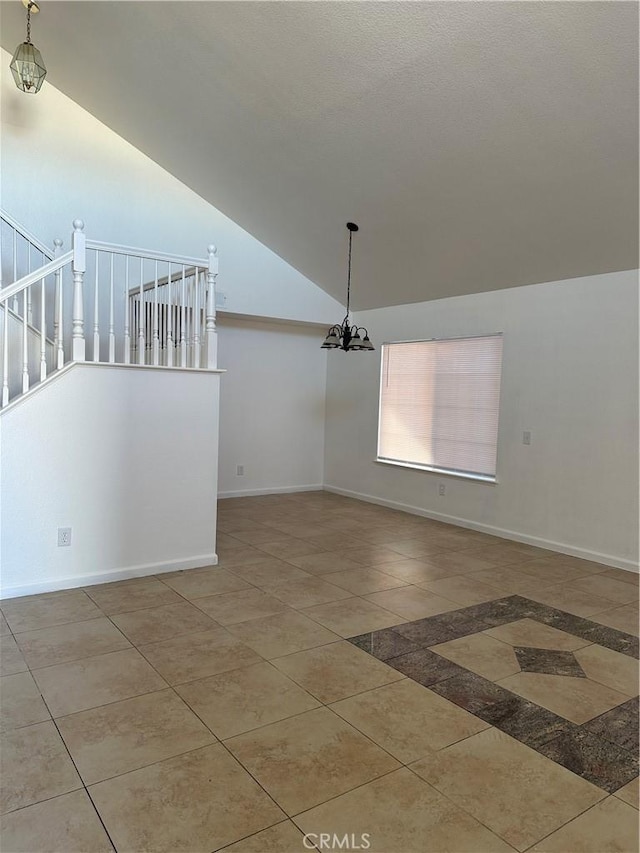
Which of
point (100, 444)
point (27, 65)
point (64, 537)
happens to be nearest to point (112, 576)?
point (64, 537)

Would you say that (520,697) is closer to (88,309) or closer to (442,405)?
(442,405)

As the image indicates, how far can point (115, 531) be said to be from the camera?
4.05m

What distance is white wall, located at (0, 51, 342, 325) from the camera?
5.43m

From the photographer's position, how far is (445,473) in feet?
20.5

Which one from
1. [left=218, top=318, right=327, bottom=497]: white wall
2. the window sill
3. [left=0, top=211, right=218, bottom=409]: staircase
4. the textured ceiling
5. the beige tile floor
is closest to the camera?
the beige tile floor

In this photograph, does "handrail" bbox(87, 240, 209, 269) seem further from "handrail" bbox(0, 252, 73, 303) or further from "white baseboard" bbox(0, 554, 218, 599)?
"white baseboard" bbox(0, 554, 218, 599)

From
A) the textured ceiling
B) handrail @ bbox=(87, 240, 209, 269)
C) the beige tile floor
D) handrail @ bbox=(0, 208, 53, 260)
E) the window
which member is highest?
the textured ceiling

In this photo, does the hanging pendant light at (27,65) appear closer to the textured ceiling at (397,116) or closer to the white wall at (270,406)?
the textured ceiling at (397,116)

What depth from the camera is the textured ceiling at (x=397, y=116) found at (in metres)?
3.16

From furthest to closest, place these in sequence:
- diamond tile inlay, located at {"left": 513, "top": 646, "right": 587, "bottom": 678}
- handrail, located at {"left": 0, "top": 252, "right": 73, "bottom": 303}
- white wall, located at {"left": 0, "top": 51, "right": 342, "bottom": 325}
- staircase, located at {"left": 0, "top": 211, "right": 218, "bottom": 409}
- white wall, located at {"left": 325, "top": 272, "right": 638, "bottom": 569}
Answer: white wall, located at {"left": 0, "top": 51, "right": 342, "bottom": 325}
white wall, located at {"left": 325, "top": 272, "right": 638, "bottom": 569}
staircase, located at {"left": 0, "top": 211, "right": 218, "bottom": 409}
handrail, located at {"left": 0, "top": 252, "right": 73, "bottom": 303}
diamond tile inlay, located at {"left": 513, "top": 646, "right": 587, "bottom": 678}

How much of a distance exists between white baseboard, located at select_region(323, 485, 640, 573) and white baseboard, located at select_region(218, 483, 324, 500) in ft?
2.71

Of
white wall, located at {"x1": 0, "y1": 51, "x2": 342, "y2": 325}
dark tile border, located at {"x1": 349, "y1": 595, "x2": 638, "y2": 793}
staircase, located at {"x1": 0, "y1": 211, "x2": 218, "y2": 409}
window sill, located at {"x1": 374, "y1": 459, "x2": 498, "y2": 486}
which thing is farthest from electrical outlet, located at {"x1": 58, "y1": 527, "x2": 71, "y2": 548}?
window sill, located at {"x1": 374, "y1": 459, "x2": 498, "y2": 486}

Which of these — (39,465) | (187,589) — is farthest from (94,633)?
(39,465)

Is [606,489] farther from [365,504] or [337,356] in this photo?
[337,356]
